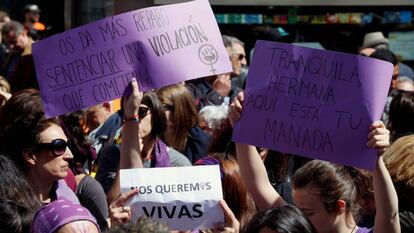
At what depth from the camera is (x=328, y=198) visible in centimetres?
425

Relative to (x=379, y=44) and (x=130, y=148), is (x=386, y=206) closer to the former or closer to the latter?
(x=130, y=148)

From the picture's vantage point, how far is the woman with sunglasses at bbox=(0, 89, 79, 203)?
4.91 metres

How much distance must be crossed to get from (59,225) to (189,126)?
9.82 ft

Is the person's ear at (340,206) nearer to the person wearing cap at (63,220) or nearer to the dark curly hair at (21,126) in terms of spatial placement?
the person wearing cap at (63,220)

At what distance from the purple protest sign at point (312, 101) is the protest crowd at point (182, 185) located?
0.04 metres

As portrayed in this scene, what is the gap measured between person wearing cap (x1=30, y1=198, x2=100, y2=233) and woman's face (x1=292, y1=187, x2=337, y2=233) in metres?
0.91

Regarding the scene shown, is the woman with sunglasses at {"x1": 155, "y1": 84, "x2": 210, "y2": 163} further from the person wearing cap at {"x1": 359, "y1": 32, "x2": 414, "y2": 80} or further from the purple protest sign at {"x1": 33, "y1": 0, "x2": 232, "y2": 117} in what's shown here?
the person wearing cap at {"x1": 359, "y1": 32, "x2": 414, "y2": 80}

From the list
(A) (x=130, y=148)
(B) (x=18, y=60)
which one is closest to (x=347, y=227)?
(A) (x=130, y=148)

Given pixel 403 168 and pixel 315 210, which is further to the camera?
pixel 403 168

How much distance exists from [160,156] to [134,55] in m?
0.96

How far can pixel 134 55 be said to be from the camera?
16.0 ft

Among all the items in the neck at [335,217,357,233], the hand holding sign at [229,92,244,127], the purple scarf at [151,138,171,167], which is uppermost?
the hand holding sign at [229,92,244,127]

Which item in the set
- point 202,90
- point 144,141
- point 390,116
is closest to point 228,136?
point 144,141

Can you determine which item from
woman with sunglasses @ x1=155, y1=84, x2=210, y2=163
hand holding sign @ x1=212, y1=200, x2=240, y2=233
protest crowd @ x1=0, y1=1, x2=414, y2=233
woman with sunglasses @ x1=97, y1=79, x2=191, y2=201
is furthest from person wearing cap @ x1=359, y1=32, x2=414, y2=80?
hand holding sign @ x1=212, y1=200, x2=240, y2=233
